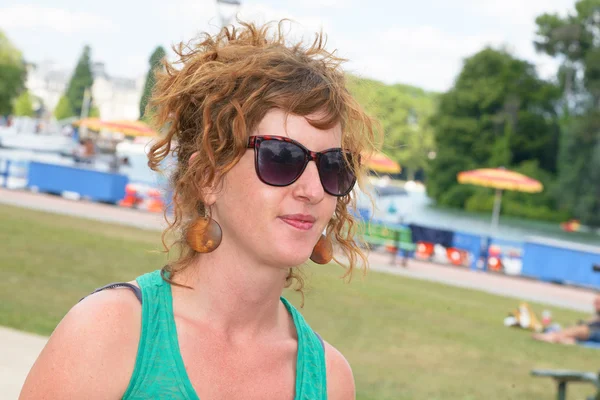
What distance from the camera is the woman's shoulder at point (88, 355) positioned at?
5.39 ft

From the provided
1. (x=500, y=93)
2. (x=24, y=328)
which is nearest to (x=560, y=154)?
(x=500, y=93)

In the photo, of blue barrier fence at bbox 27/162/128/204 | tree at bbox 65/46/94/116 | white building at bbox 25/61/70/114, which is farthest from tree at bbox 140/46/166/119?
white building at bbox 25/61/70/114

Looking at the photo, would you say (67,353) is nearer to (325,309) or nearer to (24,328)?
(24,328)

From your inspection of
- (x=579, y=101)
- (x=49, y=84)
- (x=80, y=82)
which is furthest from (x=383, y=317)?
(x=49, y=84)

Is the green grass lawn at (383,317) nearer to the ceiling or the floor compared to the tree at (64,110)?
nearer to the floor

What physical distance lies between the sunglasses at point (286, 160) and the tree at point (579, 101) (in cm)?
7226

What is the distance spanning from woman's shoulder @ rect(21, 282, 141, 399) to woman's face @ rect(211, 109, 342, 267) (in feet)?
1.05

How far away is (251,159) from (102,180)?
83.0 feet

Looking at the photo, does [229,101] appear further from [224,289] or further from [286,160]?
[224,289]

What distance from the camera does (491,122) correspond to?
3556 inches

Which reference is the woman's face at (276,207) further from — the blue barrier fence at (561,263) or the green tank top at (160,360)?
the blue barrier fence at (561,263)

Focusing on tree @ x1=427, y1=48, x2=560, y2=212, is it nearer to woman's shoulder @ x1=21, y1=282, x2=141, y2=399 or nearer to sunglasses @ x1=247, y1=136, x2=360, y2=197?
sunglasses @ x1=247, y1=136, x2=360, y2=197

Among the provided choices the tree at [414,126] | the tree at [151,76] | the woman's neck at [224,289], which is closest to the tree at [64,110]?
the tree at [414,126]

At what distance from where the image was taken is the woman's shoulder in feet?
5.39
